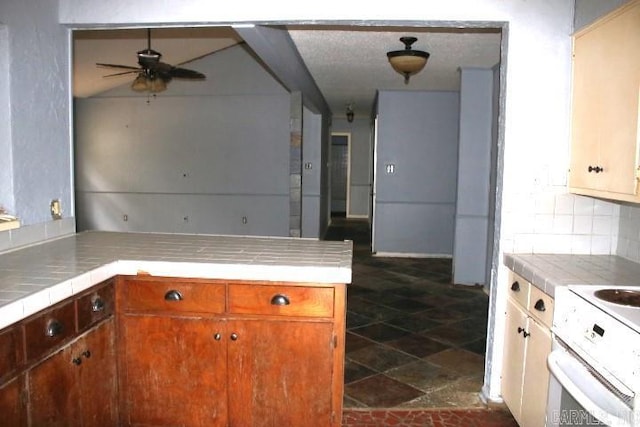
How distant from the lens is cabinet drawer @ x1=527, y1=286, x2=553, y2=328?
200cm

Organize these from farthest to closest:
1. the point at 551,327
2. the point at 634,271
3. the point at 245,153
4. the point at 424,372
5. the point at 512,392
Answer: the point at 245,153, the point at 424,372, the point at 512,392, the point at 634,271, the point at 551,327

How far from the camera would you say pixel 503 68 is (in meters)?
2.56

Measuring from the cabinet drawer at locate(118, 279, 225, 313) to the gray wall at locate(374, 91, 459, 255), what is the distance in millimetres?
5186

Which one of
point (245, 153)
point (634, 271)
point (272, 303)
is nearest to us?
point (272, 303)

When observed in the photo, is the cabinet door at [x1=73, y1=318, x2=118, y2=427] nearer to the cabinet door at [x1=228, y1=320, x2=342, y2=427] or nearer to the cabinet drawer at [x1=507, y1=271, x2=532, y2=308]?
the cabinet door at [x1=228, y1=320, x2=342, y2=427]

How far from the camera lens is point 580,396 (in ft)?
5.06

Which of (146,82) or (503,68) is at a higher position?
(146,82)

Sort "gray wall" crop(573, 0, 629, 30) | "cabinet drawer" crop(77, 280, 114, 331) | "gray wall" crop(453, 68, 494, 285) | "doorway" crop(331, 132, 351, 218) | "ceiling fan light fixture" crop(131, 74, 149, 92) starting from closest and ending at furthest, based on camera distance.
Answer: "cabinet drawer" crop(77, 280, 114, 331), "gray wall" crop(573, 0, 629, 30), "gray wall" crop(453, 68, 494, 285), "ceiling fan light fixture" crop(131, 74, 149, 92), "doorway" crop(331, 132, 351, 218)

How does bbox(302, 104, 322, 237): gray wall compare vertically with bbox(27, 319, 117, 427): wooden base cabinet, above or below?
above

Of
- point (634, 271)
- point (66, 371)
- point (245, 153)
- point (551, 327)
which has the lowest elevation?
point (66, 371)

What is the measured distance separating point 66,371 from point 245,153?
6.85m

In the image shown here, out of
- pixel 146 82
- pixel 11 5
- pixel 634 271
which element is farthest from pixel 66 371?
pixel 146 82

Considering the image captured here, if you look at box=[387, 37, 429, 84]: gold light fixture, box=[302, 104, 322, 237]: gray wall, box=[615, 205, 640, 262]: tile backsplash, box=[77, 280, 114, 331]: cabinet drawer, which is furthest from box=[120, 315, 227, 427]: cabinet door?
box=[302, 104, 322, 237]: gray wall

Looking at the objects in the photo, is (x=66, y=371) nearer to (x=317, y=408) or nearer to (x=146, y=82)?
(x=317, y=408)
